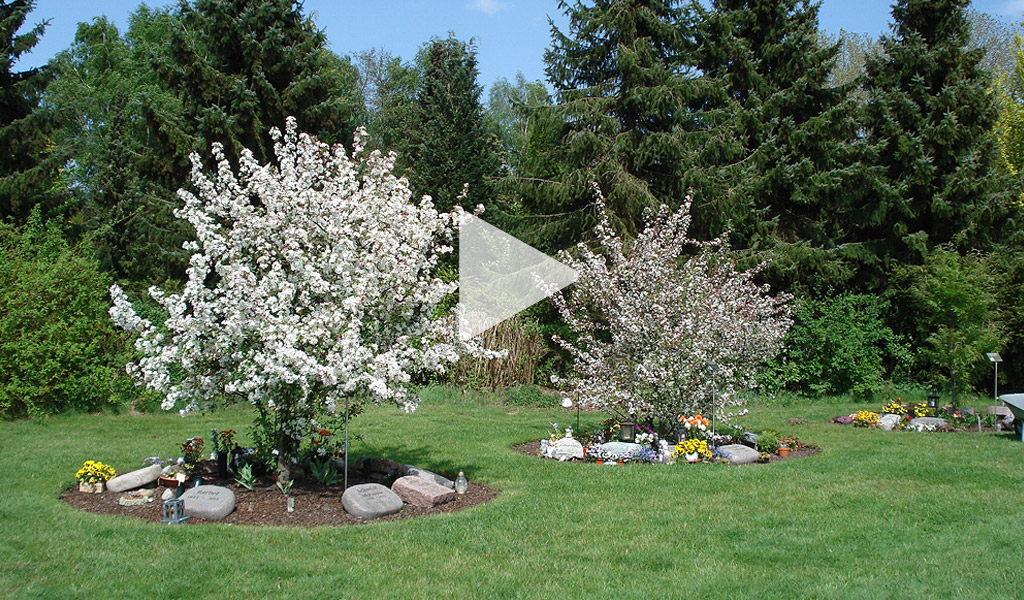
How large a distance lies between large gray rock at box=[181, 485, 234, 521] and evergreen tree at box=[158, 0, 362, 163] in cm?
1095

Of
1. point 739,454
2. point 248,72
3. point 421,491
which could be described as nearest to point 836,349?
point 739,454

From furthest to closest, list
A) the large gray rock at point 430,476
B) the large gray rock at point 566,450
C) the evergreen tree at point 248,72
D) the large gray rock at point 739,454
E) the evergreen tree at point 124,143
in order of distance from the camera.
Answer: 1. the evergreen tree at point 124,143
2. the evergreen tree at point 248,72
3. the large gray rock at point 566,450
4. the large gray rock at point 739,454
5. the large gray rock at point 430,476

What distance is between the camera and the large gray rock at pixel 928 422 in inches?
465

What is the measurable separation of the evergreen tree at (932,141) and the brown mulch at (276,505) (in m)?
13.0

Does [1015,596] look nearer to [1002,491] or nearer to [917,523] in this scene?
[917,523]

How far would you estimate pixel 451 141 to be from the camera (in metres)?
22.3

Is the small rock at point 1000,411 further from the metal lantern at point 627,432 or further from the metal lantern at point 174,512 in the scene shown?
the metal lantern at point 174,512

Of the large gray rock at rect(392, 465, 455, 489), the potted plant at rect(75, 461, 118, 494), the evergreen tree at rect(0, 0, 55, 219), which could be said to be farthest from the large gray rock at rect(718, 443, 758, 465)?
the evergreen tree at rect(0, 0, 55, 219)

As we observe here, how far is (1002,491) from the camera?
7.11 metres

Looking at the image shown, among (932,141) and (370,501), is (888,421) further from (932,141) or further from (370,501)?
(370,501)

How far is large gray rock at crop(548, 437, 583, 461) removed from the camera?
30.2 ft

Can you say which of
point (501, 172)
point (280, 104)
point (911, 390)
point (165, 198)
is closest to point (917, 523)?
point (911, 390)
